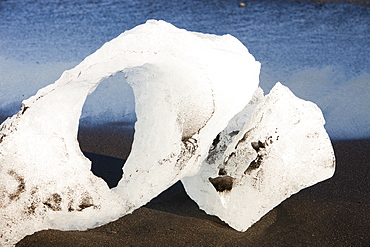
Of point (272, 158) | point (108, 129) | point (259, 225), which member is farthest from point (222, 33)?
point (272, 158)

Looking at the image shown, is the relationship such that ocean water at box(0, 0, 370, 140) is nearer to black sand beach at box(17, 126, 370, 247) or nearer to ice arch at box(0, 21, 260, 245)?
black sand beach at box(17, 126, 370, 247)

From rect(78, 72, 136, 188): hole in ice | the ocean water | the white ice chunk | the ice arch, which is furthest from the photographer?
the ocean water

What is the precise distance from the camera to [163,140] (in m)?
2.36

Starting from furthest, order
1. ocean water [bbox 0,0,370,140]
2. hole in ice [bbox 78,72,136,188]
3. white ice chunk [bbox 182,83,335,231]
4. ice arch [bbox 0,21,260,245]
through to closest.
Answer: ocean water [bbox 0,0,370,140] < hole in ice [bbox 78,72,136,188] < white ice chunk [bbox 182,83,335,231] < ice arch [bbox 0,21,260,245]

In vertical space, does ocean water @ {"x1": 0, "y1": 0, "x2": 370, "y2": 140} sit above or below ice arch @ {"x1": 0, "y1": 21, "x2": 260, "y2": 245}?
below

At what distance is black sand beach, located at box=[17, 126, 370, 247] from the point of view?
243 cm

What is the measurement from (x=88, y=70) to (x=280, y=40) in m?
4.95

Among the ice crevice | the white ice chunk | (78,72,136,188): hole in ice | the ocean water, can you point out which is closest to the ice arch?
the ice crevice

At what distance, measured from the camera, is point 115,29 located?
24.0 ft

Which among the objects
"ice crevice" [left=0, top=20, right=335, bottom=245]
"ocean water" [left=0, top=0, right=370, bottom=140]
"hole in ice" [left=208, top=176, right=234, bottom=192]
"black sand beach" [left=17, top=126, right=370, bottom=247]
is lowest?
"ocean water" [left=0, top=0, right=370, bottom=140]

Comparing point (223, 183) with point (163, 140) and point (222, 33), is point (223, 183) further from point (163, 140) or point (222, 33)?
point (222, 33)

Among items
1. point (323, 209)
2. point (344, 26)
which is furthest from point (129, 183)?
point (344, 26)

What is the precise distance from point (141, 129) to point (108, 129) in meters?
1.68

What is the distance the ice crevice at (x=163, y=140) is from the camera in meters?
2.11
